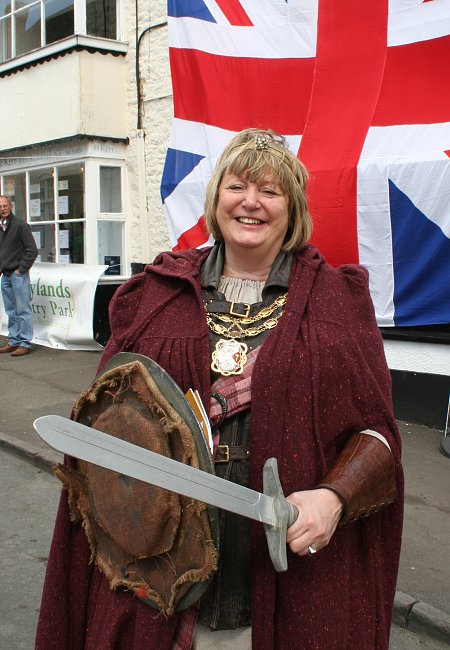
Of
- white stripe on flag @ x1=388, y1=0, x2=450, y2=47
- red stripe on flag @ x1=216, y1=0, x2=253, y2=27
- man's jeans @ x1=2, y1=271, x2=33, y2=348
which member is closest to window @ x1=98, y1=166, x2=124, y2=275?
man's jeans @ x1=2, y1=271, x2=33, y2=348

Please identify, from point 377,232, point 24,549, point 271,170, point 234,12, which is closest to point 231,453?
point 271,170

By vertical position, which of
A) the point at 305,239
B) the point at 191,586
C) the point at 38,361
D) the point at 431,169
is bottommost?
the point at 38,361

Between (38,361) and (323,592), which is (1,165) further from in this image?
(323,592)

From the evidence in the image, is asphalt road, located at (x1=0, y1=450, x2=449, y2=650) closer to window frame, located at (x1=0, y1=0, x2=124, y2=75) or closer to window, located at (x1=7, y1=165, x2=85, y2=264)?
window, located at (x1=7, y1=165, x2=85, y2=264)

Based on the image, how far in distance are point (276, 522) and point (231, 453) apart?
1.15ft

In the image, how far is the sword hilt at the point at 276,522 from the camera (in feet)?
4.42

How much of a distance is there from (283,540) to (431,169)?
4568mm

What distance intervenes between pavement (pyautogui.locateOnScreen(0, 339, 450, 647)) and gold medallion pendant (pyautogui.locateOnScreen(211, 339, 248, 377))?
225 centimetres

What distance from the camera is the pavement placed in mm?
3531

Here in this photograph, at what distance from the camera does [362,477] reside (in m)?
1.62

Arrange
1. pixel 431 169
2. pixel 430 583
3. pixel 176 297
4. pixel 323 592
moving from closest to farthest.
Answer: pixel 323 592 < pixel 176 297 < pixel 430 583 < pixel 431 169

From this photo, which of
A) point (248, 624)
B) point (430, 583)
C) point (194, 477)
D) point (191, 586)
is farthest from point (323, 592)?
point (430, 583)

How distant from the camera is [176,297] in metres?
1.85

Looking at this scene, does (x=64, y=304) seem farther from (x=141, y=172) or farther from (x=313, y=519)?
(x=313, y=519)
